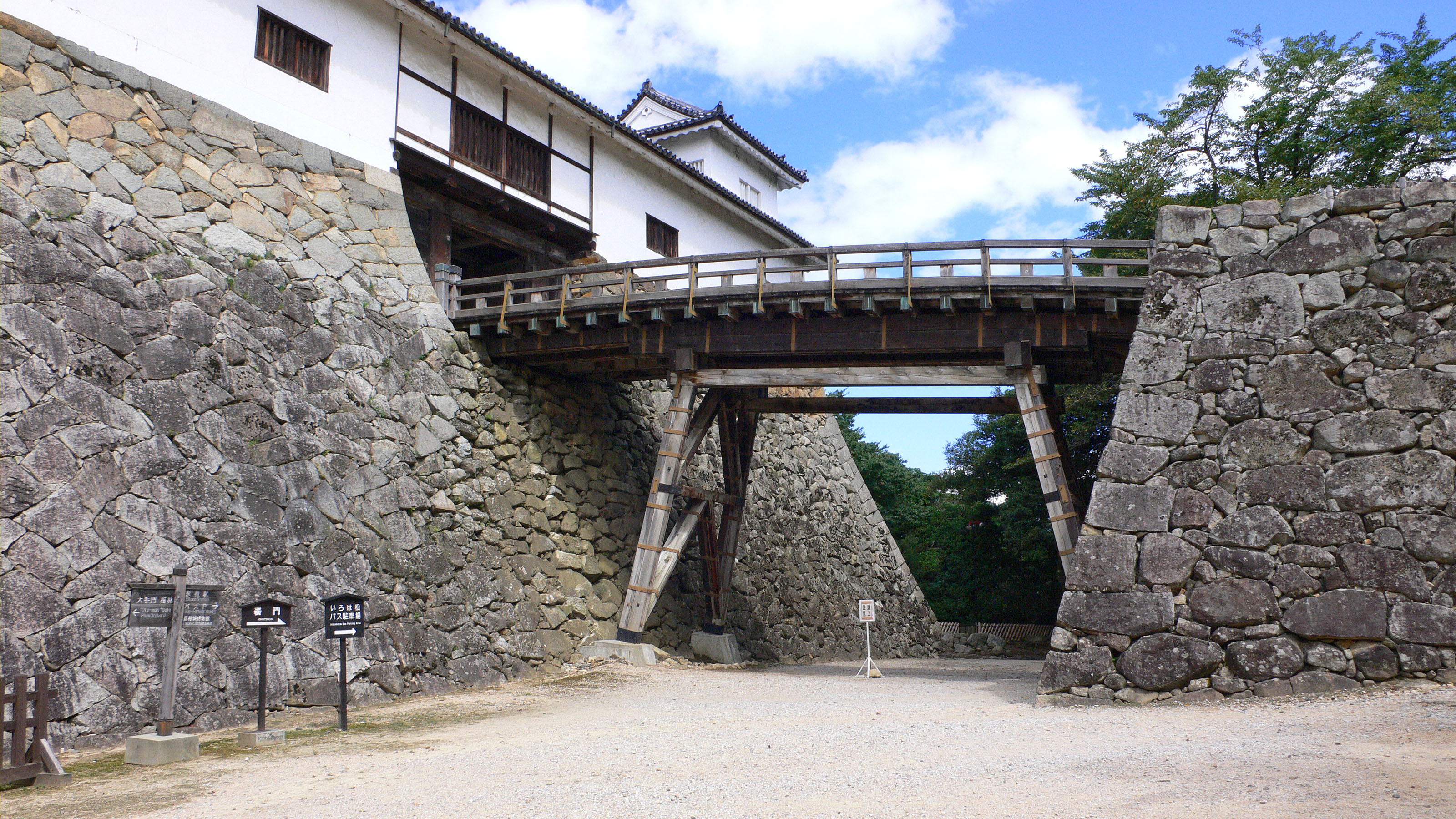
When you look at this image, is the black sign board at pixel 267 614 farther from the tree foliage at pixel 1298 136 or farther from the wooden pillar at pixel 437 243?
the tree foliage at pixel 1298 136

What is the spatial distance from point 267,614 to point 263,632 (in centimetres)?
21

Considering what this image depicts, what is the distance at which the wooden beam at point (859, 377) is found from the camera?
12320 millimetres

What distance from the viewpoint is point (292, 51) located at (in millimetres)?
13594

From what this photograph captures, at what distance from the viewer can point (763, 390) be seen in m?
17.0

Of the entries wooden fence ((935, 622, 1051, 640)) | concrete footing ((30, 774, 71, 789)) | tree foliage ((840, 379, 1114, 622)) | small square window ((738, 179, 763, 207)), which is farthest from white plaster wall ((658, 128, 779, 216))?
concrete footing ((30, 774, 71, 789))

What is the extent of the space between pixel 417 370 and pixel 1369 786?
1208 centimetres

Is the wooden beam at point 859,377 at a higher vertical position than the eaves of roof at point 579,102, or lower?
lower

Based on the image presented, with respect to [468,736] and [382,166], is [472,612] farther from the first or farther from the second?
[382,166]

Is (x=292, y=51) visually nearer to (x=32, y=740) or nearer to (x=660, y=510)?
(x=660, y=510)

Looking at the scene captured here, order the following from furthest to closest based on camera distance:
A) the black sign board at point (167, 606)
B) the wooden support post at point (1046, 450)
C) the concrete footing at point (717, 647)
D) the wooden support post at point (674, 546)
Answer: the concrete footing at point (717, 647) → the wooden support post at point (674, 546) → the wooden support post at point (1046, 450) → the black sign board at point (167, 606)

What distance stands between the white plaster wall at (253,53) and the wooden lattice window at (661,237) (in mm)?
6218

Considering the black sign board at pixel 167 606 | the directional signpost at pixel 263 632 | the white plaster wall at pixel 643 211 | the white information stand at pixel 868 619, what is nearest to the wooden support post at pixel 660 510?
the white information stand at pixel 868 619

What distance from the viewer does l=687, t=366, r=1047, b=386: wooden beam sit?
12.3m

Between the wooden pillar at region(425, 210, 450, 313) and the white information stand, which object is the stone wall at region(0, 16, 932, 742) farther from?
the white information stand
